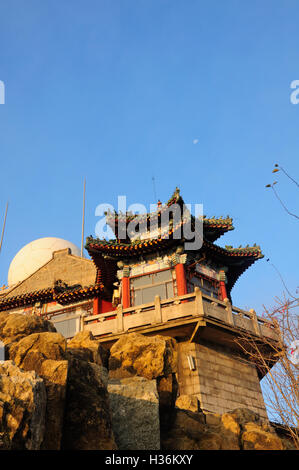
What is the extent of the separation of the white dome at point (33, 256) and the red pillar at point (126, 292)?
53.3 ft

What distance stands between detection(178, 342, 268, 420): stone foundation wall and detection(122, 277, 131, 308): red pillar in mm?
4234

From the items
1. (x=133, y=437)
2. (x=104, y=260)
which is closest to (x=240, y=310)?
(x=104, y=260)

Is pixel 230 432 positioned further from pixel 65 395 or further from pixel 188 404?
pixel 65 395

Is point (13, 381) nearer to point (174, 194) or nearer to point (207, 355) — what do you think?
point (207, 355)

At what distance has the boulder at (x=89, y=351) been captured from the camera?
12.3 meters

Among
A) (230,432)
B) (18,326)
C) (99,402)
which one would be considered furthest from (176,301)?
(99,402)

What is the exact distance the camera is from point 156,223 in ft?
82.9

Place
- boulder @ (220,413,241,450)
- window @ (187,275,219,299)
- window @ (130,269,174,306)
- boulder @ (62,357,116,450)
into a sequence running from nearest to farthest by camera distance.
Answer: boulder @ (62,357,116,450) → boulder @ (220,413,241,450) → window @ (130,269,174,306) → window @ (187,275,219,299)

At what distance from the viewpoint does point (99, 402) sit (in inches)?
339

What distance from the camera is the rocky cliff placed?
709 centimetres

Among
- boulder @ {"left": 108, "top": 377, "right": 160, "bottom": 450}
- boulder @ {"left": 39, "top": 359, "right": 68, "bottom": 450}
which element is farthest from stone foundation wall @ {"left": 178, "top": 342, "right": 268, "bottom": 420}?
boulder @ {"left": 39, "top": 359, "right": 68, "bottom": 450}

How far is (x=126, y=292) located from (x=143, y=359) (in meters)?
10.9

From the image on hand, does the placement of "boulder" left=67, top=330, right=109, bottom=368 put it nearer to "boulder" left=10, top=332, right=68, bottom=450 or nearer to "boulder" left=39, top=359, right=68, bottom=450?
"boulder" left=10, top=332, right=68, bottom=450

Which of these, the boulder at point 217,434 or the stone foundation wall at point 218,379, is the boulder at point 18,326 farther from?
the stone foundation wall at point 218,379
